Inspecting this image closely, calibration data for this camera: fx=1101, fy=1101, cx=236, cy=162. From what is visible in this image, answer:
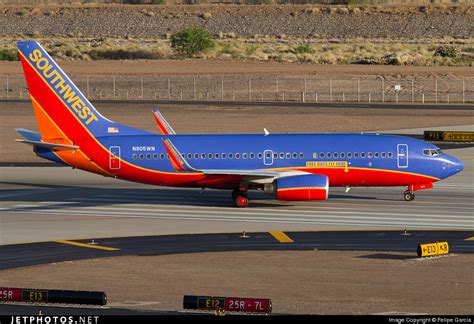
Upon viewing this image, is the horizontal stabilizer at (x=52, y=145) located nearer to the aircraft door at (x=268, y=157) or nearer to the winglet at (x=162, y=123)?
the winglet at (x=162, y=123)

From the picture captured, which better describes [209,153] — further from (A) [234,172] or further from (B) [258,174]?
(B) [258,174]

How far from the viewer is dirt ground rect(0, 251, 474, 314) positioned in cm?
3609

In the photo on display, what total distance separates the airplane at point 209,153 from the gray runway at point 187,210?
5.28 feet

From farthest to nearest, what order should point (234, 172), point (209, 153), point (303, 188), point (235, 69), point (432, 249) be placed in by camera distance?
point (235, 69), point (209, 153), point (234, 172), point (303, 188), point (432, 249)

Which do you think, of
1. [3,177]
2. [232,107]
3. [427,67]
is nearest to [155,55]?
[427,67]

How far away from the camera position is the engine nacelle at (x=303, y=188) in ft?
190

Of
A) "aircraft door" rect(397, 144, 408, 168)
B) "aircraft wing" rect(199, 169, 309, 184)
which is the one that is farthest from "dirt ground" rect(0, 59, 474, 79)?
"aircraft wing" rect(199, 169, 309, 184)

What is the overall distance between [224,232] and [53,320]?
79.1 ft

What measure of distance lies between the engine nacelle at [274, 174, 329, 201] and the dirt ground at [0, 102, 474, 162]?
3585 cm

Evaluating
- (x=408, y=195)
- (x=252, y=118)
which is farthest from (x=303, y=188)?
(x=252, y=118)

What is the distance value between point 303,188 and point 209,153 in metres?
5.98

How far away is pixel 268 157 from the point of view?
59969mm

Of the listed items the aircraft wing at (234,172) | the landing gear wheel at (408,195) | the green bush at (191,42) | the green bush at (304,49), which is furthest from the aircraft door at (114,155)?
the green bush at (304,49)

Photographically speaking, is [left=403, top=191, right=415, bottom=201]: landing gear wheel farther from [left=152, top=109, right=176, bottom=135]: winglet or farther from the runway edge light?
the runway edge light
